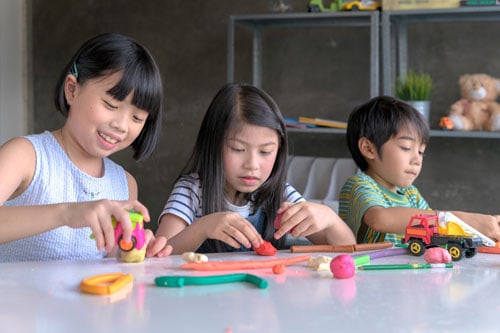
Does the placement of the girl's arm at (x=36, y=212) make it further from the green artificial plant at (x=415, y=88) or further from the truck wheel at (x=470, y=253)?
the green artificial plant at (x=415, y=88)

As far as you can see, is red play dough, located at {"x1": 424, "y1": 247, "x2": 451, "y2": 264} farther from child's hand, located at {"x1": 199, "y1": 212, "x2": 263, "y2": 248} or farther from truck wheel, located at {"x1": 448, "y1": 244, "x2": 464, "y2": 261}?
child's hand, located at {"x1": 199, "y1": 212, "x2": 263, "y2": 248}

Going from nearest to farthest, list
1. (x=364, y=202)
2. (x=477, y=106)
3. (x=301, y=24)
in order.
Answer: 1. (x=364, y=202)
2. (x=477, y=106)
3. (x=301, y=24)

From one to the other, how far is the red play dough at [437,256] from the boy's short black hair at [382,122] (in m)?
0.84

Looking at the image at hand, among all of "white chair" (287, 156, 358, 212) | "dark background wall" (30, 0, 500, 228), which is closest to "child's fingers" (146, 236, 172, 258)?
"white chair" (287, 156, 358, 212)

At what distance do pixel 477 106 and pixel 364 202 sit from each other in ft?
5.88

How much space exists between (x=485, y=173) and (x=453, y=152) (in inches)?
7.9

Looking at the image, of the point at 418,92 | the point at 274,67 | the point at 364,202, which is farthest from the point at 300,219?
the point at 274,67

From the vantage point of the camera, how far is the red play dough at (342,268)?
4.48ft

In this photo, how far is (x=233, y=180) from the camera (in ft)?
6.62

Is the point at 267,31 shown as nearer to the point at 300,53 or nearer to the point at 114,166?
the point at 300,53

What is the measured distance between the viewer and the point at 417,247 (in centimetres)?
166

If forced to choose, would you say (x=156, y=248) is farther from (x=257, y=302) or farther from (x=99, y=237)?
(x=257, y=302)

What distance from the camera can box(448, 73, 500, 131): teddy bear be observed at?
146 inches

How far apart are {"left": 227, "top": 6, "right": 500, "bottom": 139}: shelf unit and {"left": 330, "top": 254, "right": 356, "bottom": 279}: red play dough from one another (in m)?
2.44
